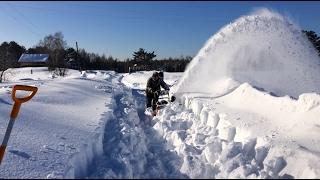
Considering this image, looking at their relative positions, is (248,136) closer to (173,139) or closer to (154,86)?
(173,139)

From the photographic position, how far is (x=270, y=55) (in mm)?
20781

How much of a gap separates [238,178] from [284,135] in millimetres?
2614

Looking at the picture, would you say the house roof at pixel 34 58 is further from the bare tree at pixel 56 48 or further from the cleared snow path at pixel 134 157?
the cleared snow path at pixel 134 157

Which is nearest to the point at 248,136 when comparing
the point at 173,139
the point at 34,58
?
the point at 173,139

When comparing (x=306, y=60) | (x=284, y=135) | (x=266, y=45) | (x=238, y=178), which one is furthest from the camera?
(x=266, y=45)

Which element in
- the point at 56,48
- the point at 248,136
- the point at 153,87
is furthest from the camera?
the point at 56,48

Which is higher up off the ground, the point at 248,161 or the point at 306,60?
the point at 306,60

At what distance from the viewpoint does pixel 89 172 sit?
6.17 meters

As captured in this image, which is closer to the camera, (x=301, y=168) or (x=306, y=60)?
(x=301, y=168)

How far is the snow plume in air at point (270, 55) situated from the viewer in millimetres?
17250

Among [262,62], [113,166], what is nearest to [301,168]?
[113,166]

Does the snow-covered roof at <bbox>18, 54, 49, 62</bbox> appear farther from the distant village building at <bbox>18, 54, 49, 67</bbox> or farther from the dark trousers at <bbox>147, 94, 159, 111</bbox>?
the dark trousers at <bbox>147, 94, 159, 111</bbox>

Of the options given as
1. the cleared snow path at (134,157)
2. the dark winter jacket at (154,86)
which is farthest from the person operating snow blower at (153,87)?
the cleared snow path at (134,157)

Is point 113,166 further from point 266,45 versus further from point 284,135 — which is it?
point 266,45
